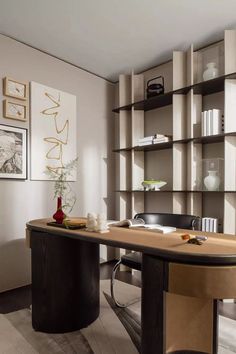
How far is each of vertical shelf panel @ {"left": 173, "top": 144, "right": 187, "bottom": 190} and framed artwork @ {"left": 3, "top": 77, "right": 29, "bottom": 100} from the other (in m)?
1.77

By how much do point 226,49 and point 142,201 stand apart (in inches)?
78.7

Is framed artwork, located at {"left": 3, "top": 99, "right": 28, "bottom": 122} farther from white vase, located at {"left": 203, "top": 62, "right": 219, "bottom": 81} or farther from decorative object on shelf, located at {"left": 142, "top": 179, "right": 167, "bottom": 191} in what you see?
white vase, located at {"left": 203, "top": 62, "right": 219, "bottom": 81}

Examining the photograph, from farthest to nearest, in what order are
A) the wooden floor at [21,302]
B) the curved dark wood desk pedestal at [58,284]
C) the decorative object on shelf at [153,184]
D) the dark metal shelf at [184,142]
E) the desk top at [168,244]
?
the decorative object on shelf at [153,184]
the dark metal shelf at [184,142]
the wooden floor at [21,302]
the curved dark wood desk pedestal at [58,284]
the desk top at [168,244]

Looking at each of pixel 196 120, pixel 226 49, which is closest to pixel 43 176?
pixel 196 120

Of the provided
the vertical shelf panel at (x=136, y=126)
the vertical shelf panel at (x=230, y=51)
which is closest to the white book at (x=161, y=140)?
the vertical shelf panel at (x=136, y=126)

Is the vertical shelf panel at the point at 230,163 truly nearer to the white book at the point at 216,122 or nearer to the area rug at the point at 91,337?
the white book at the point at 216,122

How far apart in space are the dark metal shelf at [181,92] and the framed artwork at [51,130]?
2.40ft

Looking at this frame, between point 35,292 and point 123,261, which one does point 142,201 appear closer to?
point 123,261

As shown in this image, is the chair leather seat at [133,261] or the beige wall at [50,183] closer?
the chair leather seat at [133,261]

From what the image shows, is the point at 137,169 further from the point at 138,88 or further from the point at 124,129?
the point at 138,88

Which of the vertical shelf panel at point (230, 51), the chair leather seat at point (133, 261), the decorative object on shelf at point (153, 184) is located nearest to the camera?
the chair leather seat at point (133, 261)

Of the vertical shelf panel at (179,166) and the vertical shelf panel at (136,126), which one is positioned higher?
the vertical shelf panel at (136,126)

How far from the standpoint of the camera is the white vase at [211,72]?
8.71ft

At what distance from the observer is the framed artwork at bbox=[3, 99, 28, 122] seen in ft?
8.72
